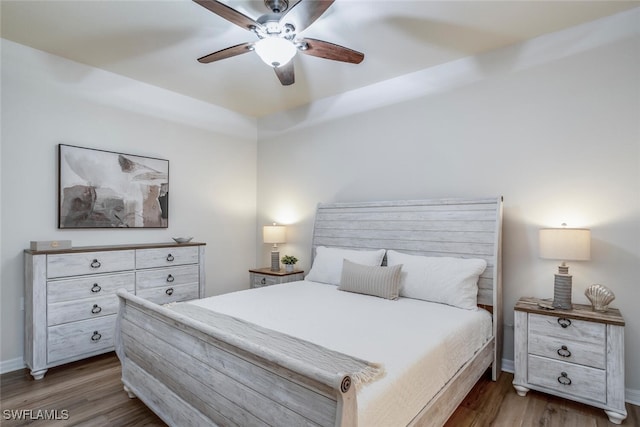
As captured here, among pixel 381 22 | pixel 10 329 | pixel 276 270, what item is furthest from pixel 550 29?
pixel 10 329

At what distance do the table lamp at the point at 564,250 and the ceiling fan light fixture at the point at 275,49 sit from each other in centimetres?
219

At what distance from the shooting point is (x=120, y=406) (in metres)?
2.26

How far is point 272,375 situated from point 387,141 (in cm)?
284

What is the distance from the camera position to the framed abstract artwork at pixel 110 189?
3.09 meters

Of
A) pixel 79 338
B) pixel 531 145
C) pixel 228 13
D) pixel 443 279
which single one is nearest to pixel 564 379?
pixel 443 279

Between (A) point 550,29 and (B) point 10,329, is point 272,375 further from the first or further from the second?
(A) point 550,29

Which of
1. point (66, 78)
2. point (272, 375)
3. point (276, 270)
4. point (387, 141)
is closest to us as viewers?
point (272, 375)

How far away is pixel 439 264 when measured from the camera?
2.75 m

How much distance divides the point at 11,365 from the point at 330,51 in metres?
3.62

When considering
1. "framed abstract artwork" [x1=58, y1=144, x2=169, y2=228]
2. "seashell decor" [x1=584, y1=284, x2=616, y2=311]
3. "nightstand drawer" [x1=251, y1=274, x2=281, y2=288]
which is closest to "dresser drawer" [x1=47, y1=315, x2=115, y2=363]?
"framed abstract artwork" [x1=58, y1=144, x2=169, y2=228]

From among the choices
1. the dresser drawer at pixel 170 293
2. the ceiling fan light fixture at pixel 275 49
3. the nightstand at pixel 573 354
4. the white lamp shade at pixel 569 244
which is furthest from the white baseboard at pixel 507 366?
the dresser drawer at pixel 170 293

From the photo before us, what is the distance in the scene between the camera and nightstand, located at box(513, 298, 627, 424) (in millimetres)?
2094

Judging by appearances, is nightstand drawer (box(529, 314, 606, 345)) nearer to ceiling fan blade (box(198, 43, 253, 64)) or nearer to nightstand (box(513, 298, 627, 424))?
nightstand (box(513, 298, 627, 424))

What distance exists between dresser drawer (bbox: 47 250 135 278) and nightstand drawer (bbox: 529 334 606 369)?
3.49 m
